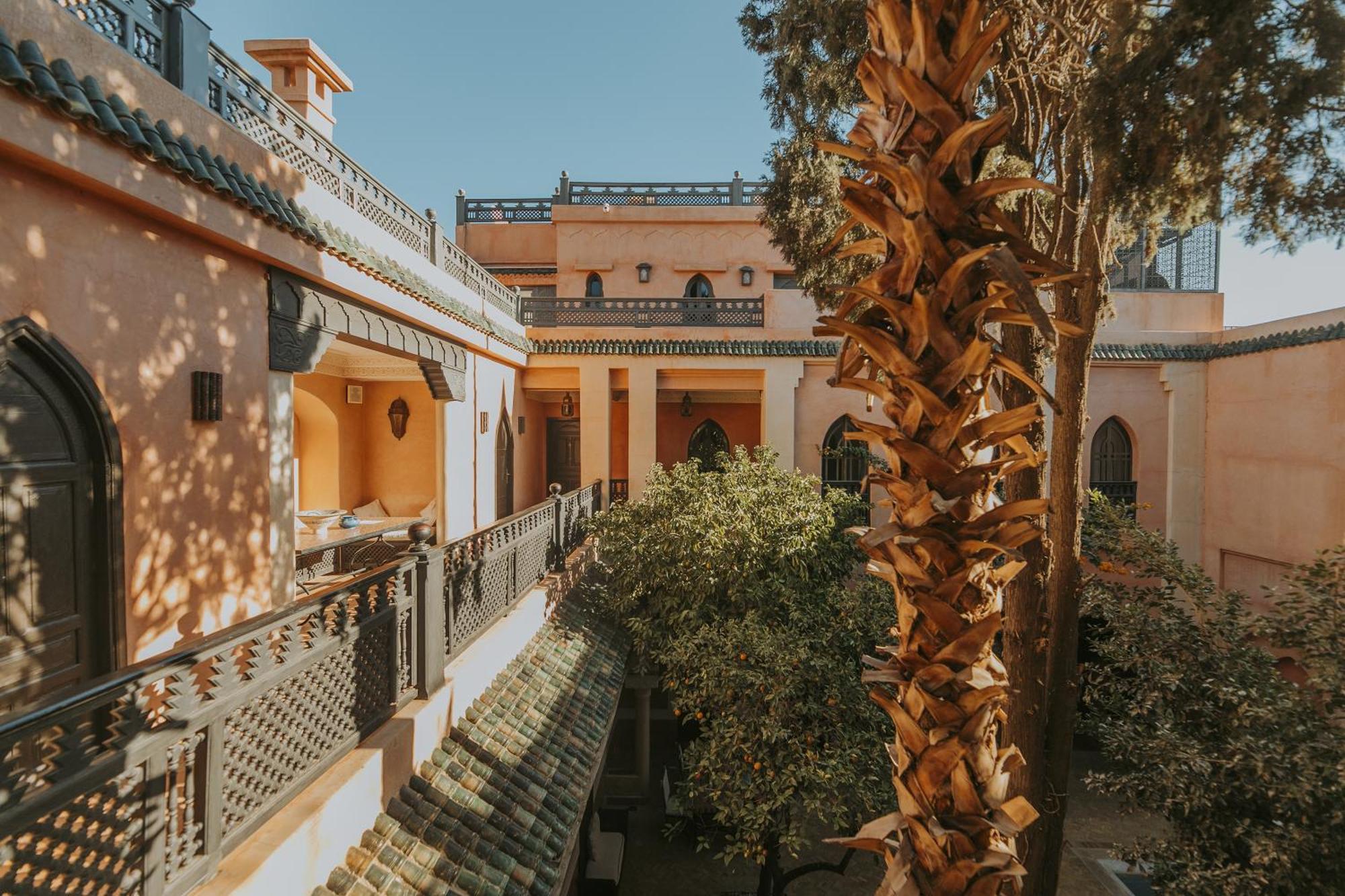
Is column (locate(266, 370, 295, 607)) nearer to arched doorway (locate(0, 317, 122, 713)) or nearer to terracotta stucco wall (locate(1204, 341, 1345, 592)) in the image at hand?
arched doorway (locate(0, 317, 122, 713))

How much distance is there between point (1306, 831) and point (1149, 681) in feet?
4.53

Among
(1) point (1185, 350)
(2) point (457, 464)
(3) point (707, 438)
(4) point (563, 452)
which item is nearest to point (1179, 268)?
(1) point (1185, 350)

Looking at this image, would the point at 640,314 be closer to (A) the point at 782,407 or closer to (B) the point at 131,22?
(A) the point at 782,407

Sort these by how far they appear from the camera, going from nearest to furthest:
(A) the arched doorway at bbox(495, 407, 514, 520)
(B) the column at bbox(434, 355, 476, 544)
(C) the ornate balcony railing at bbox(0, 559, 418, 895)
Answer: (C) the ornate balcony railing at bbox(0, 559, 418, 895), (B) the column at bbox(434, 355, 476, 544), (A) the arched doorway at bbox(495, 407, 514, 520)

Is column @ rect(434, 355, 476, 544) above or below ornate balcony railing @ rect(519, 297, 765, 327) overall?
below

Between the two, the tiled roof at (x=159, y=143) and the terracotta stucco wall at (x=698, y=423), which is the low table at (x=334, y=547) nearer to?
the tiled roof at (x=159, y=143)

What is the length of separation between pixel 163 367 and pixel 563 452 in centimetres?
1203

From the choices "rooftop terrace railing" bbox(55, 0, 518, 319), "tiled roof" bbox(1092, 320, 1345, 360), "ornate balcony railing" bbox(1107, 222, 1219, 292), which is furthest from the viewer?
"ornate balcony railing" bbox(1107, 222, 1219, 292)

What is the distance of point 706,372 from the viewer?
41.8ft

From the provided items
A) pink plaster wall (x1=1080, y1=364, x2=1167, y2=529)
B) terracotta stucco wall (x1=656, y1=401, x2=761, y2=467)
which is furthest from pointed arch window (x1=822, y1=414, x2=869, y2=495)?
pink plaster wall (x1=1080, y1=364, x2=1167, y2=529)

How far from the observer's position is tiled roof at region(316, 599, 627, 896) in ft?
11.5

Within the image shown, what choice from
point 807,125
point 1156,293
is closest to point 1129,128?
point 807,125

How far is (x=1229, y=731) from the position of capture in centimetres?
497

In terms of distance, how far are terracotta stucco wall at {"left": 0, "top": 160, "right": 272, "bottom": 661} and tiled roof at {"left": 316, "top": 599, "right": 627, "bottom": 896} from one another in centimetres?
194
